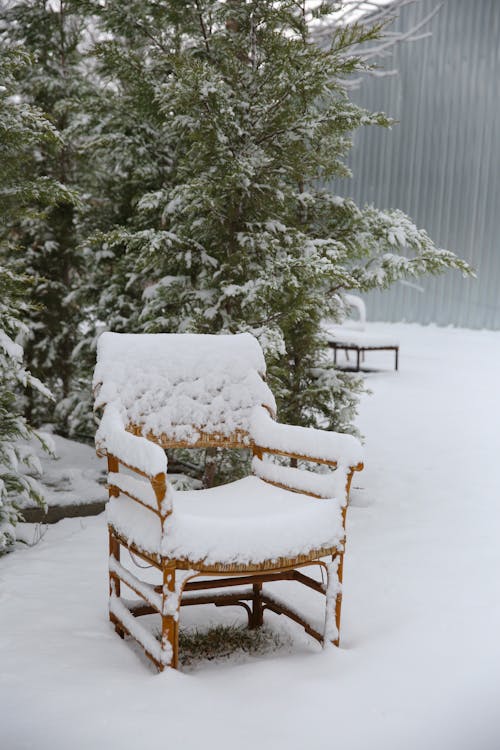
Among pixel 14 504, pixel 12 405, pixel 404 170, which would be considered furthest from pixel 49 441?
pixel 404 170

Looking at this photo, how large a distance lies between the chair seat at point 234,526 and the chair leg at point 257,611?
0.39 meters

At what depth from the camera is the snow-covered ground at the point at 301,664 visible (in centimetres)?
203

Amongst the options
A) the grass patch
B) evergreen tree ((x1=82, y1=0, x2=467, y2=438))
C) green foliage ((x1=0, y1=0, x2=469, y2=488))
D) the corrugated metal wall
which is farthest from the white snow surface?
the corrugated metal wall

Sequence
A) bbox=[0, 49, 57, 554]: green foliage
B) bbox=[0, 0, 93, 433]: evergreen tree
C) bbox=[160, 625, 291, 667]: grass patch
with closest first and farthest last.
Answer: bbox=[160, 625, 291, 667]: grass patch, bbox=[0, 49, 57, 554]: green foliage, bbox=[0, 0, 93, 433]: evergreen tree

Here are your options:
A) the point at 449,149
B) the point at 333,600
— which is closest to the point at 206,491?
the point at 333,600

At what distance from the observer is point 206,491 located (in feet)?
8.83

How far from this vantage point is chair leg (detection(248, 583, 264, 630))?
2.78 metres

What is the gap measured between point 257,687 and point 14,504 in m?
1.71

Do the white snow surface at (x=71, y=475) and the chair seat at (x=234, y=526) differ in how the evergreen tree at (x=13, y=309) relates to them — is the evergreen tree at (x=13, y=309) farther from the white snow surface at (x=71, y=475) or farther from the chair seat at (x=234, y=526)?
the chair seat at (x=234, y=526)

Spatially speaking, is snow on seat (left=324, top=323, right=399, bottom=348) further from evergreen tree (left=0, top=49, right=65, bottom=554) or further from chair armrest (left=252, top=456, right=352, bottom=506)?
chair armrest (left=252, top=456, right=352, bottom=506)

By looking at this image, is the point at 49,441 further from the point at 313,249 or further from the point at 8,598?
the point at 313,249

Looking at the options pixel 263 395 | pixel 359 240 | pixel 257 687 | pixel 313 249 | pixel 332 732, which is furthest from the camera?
pixel 359 240

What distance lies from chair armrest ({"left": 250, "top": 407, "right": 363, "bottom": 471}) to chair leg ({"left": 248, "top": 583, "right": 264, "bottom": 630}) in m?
0.49

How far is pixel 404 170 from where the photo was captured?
44.9 ft
